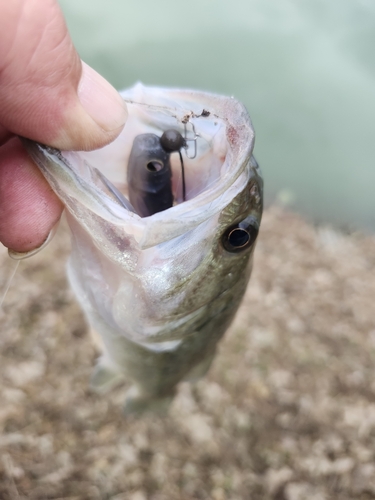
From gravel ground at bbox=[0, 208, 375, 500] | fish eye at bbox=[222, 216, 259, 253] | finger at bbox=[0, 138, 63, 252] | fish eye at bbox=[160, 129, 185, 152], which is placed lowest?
gravel ground at bbox=[0, 208, 375, 500]

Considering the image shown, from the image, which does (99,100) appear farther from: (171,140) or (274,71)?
(274,71)

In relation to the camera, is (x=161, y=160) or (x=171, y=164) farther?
(x=171, y=164)

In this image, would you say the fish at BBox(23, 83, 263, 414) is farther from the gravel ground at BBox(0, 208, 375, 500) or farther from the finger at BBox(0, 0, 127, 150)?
the gravel ground at BBox(0, 208, 375, 500)

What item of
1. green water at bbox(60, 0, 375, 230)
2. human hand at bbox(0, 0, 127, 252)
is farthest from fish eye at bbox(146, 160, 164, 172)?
green water at bbox(60, 0, 375, 230)

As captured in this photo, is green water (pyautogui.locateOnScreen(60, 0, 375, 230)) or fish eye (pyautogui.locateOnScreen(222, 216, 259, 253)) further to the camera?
green water (pyautogui.locateOnScreen(60, 0, 375, 230))

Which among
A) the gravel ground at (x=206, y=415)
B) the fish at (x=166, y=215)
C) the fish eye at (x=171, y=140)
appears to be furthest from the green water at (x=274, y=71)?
the fish eye at (x=171, y=140)

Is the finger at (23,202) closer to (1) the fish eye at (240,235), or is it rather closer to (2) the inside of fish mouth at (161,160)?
(2) the inside of fish mouth at (161,160)

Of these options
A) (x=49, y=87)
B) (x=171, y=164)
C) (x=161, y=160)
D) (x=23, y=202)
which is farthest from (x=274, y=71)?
(x=49, y=87)

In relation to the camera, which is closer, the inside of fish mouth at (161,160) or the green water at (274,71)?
the inside of fish mouth at (161,160)
